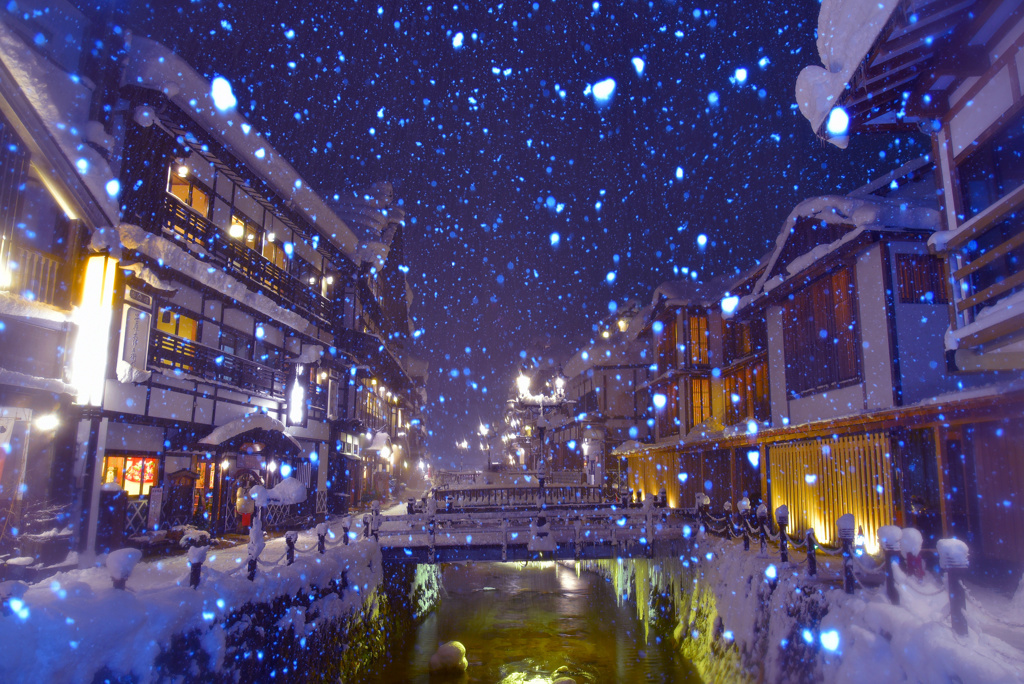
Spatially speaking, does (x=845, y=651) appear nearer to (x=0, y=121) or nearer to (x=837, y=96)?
(x=837, y=96)

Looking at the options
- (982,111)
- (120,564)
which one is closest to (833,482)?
(982,111)

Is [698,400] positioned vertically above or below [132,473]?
above

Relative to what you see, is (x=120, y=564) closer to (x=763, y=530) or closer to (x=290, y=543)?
(x=290, y=543)

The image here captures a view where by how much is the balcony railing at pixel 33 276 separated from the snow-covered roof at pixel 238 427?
5.85m

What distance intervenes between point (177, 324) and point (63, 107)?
259 inches

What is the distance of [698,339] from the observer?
30.7m

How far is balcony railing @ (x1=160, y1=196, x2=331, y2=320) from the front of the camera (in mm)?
16156

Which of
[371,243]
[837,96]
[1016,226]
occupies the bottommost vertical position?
[1016,226]

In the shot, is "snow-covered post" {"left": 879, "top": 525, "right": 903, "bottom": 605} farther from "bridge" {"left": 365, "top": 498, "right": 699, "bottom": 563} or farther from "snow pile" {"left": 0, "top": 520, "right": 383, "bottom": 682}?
"snow pile" {"left": 0, "top": 520, "right": 383, "bottom": 682}

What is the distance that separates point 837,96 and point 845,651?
28.8 feet

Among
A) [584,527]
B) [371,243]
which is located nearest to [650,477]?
[584,527]

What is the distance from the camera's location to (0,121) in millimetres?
10844

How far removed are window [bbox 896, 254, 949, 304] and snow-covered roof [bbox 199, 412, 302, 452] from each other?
1834 cm

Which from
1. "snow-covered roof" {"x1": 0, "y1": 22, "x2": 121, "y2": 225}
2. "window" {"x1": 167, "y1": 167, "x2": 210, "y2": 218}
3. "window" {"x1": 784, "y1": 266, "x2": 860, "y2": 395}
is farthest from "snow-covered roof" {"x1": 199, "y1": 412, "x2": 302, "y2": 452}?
"window" {"x1": 784, "y1": 266, "x2": 860, "y2": 395}
